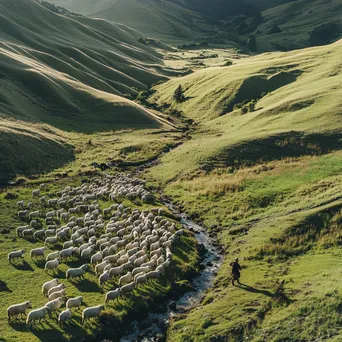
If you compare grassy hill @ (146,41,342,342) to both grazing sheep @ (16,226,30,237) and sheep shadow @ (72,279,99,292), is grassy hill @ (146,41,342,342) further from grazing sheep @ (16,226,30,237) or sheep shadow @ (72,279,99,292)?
grazing sheep @ (16,226,30,237)

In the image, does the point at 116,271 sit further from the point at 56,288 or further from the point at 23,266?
the point at 23,266

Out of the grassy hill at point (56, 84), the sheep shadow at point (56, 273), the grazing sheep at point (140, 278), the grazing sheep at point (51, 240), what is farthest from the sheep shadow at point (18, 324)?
the grassy hill at point (56, 84)

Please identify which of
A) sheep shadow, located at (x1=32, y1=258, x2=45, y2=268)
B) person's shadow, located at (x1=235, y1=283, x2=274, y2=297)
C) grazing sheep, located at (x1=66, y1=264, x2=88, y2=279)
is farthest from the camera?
sheep shadow, located at (x1=32, y1=258, x2=45, y2=268)

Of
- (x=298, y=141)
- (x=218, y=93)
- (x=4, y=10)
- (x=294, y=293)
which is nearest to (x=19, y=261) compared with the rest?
(x=294, y=293)

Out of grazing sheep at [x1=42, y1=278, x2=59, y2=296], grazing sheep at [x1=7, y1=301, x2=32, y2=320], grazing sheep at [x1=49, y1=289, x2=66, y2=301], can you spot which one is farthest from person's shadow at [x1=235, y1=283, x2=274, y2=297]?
grazing sheep at [x1=7, y1=301, x2=32, y2=320]

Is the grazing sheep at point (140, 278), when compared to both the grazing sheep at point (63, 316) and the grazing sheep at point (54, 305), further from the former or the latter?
the grazing sheep at point (63, 316)

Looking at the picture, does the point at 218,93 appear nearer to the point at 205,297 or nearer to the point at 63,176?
the point at 63,176
